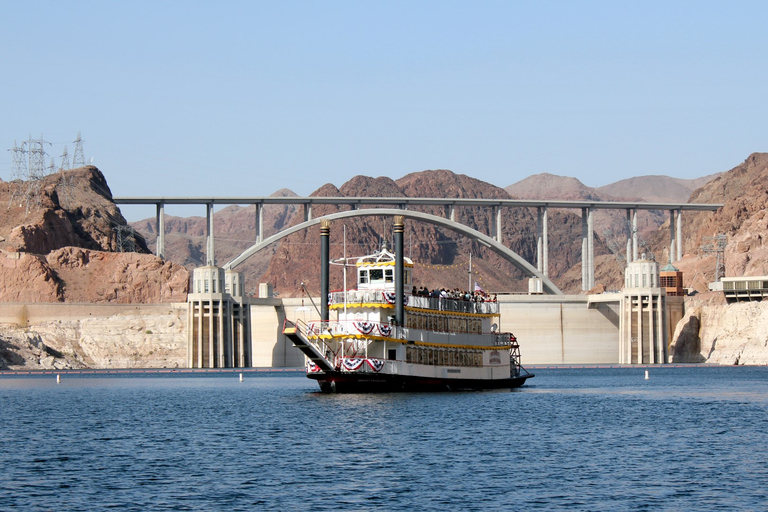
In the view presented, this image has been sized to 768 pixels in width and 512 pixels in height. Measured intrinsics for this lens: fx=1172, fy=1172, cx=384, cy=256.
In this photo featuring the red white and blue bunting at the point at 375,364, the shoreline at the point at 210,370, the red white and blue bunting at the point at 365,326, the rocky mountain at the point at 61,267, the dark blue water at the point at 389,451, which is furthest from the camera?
the rocky mountain at the point at 61,267

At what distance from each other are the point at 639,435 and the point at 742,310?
114m

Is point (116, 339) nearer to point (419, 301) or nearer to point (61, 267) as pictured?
point (61, 267)

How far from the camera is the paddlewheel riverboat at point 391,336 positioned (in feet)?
294

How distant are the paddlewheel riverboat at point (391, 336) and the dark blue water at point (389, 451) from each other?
8.20ft

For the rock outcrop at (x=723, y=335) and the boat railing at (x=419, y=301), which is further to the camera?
the rock outcrop at (x=723, y=335)

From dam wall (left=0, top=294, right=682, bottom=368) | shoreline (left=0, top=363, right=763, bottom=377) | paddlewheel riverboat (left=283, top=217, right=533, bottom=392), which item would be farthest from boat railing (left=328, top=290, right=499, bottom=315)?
dam wall (left=0, top=294, right=682, bottom=368)

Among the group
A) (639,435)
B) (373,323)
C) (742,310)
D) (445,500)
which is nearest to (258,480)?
(445,500)

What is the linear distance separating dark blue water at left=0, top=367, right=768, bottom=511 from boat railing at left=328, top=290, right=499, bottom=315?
7.57 m

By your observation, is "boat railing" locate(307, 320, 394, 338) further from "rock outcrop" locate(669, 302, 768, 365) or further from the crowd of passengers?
"rock outcrop" locate(669, 302, 768, 365)

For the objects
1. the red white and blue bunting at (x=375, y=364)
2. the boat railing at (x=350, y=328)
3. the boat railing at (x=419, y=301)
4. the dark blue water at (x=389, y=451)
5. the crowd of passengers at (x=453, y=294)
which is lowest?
the dark blue water at (x=389, y=451)

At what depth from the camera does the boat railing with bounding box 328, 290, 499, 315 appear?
91562 mm

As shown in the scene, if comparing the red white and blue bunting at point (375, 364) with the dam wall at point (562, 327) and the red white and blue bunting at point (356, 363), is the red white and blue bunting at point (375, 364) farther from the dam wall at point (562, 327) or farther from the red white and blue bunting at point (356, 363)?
the dam wall at point (562, 327)

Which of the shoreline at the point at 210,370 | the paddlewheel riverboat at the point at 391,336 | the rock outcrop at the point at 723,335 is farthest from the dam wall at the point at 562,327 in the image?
the paddlewheel riverboat at the point at 391,336

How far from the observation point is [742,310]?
171 m
